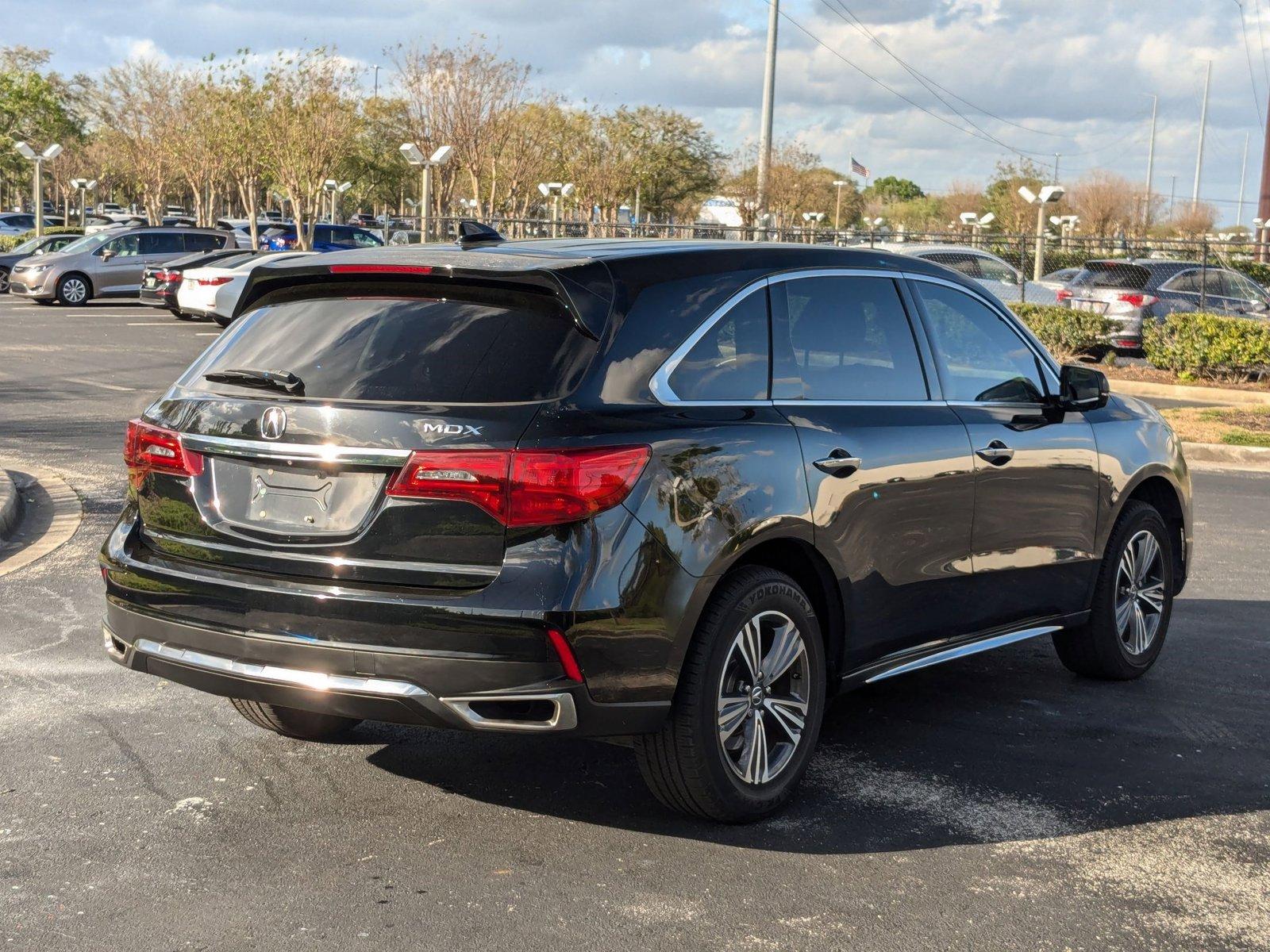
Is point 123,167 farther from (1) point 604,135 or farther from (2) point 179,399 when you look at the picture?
(2) point 179,399

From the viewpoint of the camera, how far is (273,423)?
168 inches

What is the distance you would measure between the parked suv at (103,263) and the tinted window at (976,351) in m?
29.6

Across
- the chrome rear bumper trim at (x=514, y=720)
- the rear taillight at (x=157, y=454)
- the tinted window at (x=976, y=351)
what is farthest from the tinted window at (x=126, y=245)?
the chrome rear bumper trim at (x=514, y=720)

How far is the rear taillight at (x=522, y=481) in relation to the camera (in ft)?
13.1

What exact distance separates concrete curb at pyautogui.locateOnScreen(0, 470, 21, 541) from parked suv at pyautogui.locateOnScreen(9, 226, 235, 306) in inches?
943

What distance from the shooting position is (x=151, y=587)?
14.8 feet

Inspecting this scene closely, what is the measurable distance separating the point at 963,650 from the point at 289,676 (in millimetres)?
2578

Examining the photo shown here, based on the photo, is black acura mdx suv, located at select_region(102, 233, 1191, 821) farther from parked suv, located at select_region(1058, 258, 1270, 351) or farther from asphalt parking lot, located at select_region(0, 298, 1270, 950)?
parked suv, located at select_region(1058, 258, 1270, 351)

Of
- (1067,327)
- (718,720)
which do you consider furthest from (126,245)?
(718,720)

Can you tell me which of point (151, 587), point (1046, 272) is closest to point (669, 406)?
point (151, 587)

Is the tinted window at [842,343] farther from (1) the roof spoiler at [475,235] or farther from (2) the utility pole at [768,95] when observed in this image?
(2) the utility pole at [768,95]

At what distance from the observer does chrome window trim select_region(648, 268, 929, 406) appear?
4.37 metres

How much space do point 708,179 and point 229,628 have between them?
177 ft

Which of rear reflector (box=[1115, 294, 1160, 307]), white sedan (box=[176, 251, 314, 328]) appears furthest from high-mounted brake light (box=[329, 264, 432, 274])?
white sedan (box=[176, 251, 314, 328])
